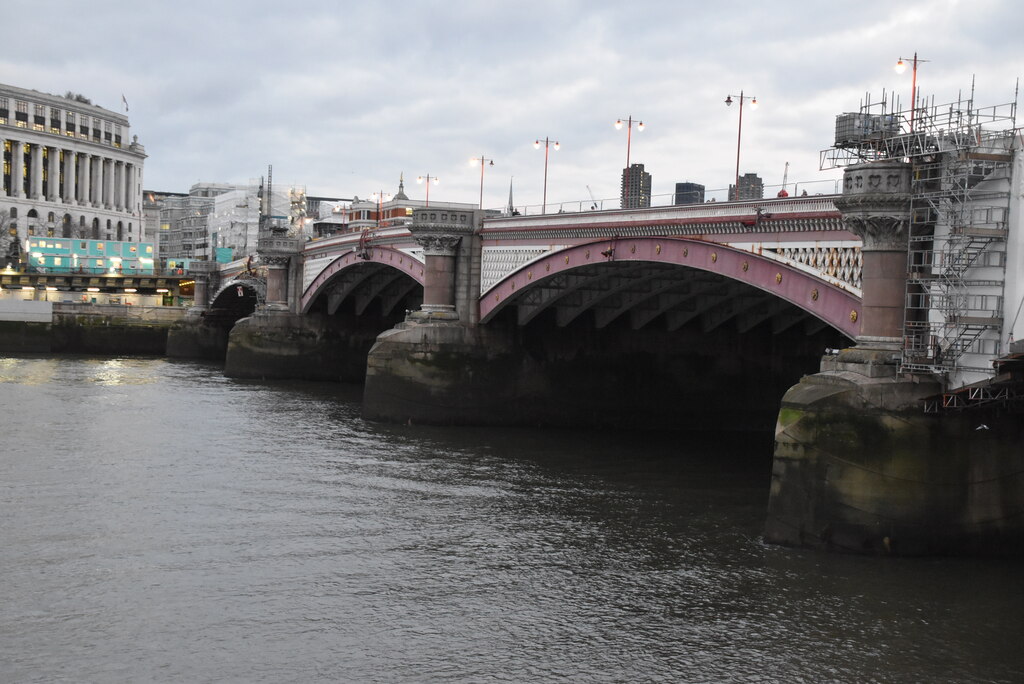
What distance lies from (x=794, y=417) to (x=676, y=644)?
5.55m

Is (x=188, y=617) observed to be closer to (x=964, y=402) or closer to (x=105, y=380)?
(x=964, y=402)

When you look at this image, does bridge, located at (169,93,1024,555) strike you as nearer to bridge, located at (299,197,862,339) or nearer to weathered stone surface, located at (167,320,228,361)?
bridge, located at (299,197,862,339)

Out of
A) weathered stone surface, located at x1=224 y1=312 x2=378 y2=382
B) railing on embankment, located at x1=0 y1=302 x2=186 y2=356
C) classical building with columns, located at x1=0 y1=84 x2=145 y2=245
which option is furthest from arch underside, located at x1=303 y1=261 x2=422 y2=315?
classical building with columns, located at x1=0 y1=84 x2=145 y2=245

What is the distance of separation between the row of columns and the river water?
119178 mm

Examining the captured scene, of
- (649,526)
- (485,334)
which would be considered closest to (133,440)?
(485,334)

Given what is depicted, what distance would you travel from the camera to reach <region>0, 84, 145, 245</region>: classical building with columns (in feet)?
454

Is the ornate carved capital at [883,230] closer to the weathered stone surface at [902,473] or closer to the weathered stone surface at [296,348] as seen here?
the weathered stone surface at [902,473]

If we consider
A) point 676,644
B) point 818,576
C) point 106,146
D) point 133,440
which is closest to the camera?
point 676,644

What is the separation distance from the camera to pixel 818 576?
19.3 meters

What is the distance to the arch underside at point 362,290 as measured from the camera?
53938mm

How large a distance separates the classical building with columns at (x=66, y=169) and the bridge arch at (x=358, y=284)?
283 feet

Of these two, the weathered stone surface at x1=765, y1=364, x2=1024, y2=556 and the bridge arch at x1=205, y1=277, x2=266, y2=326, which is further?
the bridge arch at x1=205, y1=277, x2=266, y2=326

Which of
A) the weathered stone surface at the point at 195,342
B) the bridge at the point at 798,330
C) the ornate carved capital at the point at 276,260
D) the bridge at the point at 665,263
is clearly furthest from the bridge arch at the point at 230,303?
the bridge at the point at 665,263

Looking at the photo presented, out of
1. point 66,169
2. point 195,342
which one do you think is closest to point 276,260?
point 195,342
